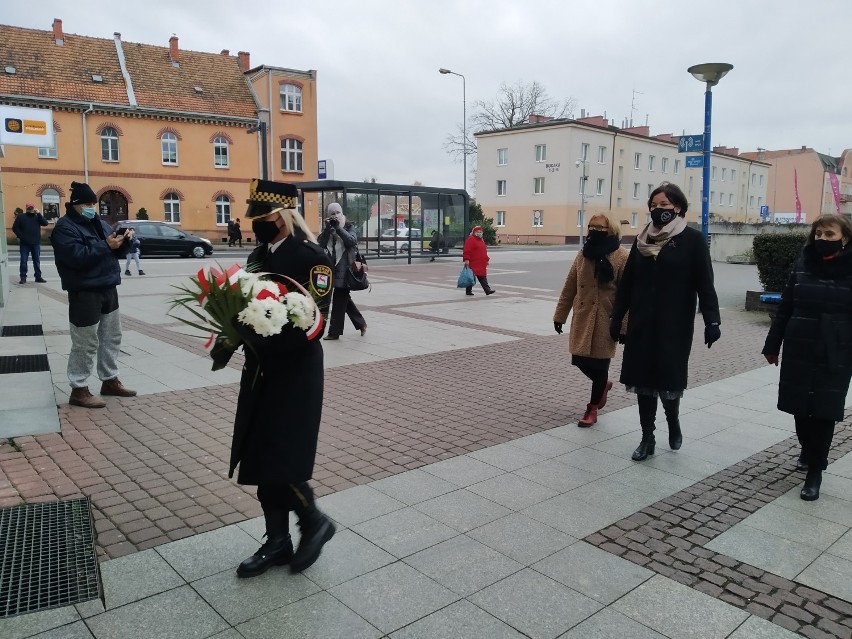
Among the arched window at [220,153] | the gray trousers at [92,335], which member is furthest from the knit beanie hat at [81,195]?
the arched window at [220,153]

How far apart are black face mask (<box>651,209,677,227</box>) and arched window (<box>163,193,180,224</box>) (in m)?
38.6

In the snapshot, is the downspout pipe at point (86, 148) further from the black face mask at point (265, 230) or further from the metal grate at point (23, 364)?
the black face mask at point (265, 230)

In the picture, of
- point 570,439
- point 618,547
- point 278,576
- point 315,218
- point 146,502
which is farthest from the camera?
point 315,218

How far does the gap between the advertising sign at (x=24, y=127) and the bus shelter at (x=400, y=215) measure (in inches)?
398

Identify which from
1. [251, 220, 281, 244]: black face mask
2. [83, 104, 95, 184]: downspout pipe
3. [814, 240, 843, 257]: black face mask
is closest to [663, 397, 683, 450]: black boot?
[814, 240, 843, 257]: black face mask

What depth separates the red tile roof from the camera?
36094 millimetres

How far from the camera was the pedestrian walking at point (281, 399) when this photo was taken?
312 centimetres

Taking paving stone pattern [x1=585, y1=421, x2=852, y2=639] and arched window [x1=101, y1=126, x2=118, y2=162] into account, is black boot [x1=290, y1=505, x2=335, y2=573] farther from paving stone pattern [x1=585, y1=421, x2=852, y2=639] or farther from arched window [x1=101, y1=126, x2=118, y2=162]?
arched window [x1=101, y1=126, x2=118, y2=162]

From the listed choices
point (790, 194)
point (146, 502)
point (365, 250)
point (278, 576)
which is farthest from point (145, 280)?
point (790, 194)

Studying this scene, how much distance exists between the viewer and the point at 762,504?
4.30m

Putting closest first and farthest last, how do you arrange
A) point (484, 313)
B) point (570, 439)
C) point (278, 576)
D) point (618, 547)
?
point (278, 576) < point (618, 547) < point (570, 439) < point (484, 313)

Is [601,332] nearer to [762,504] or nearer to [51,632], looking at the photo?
[762,504]

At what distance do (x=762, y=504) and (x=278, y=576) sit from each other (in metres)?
3.02

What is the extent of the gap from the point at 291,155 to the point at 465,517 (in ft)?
139
